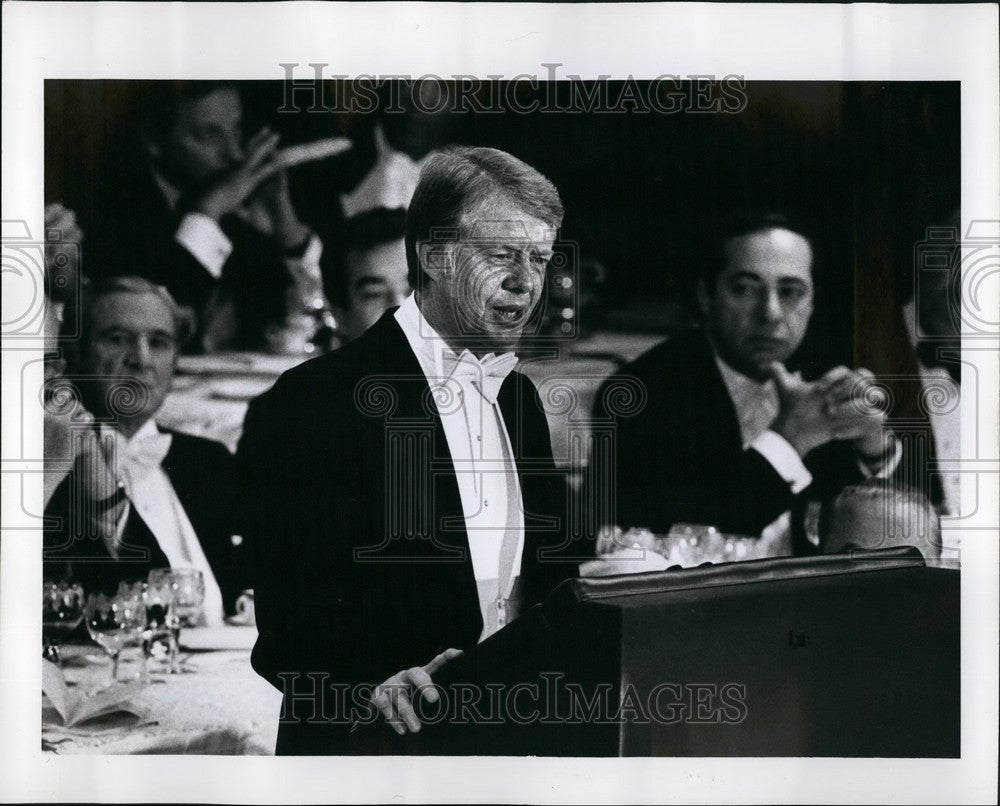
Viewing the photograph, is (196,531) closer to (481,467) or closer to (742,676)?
(481,467)

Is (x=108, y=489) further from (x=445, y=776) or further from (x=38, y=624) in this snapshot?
(x=445, y=776)

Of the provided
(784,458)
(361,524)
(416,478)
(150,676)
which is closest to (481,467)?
(416,478)

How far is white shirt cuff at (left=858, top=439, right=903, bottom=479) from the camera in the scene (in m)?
2.50

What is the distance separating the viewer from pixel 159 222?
2.47 meters

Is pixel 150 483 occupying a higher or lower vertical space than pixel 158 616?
higher

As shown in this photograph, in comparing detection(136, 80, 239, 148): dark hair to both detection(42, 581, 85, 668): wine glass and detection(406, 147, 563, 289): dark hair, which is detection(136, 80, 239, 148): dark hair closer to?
detection(406, 147, 563, 289): dark hair

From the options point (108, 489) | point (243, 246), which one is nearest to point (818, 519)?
point (243, 246)

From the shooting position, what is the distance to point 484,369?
8.22 ft

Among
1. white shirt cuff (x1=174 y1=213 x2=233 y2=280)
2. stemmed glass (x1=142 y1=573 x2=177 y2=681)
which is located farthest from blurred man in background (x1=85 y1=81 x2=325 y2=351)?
stemmed glass (x1=142 y1=573 x2=177 y2=681)

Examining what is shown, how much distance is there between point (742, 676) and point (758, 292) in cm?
97

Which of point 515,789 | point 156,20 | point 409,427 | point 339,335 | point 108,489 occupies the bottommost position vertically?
point 515,789

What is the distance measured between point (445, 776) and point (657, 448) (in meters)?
0.99

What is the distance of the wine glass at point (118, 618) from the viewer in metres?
2.47

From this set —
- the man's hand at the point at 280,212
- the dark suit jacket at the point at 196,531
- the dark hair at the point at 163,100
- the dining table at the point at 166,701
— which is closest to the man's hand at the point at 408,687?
the dining table at the point at 166,701
